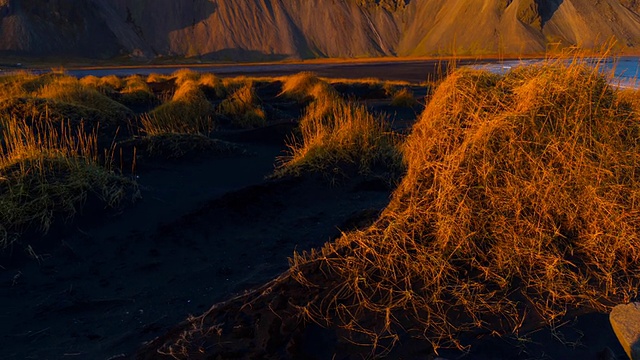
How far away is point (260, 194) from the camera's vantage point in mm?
6457

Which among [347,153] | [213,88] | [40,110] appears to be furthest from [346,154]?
[213,88]

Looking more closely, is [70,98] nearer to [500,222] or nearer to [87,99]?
[87,99]

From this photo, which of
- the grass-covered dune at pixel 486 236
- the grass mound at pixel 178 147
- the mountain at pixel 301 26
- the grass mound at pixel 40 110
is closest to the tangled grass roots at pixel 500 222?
the grass-covered dune at pixel 486 236

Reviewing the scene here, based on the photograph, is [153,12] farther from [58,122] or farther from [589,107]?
[589,107]

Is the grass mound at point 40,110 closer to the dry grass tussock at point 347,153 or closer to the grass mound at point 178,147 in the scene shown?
the grass mound at point 178,147

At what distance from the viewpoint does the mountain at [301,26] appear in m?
64.8

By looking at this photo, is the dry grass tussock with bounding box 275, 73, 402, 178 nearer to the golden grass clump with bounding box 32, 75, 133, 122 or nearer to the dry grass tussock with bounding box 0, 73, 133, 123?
the dry grass tussock with bounding box 0, 73, 133, 123

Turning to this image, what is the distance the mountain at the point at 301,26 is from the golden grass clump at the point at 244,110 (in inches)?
2359

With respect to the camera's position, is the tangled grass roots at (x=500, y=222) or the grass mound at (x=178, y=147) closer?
the tangled grass roots at (x=500, y=222)

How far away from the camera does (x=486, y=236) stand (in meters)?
3.55

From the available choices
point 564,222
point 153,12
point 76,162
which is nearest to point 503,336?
point 564,222

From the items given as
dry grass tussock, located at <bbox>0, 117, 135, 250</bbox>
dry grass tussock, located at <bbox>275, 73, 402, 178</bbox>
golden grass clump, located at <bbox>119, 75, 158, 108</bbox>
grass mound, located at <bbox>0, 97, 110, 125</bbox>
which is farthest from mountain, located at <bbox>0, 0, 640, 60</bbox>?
Result: dry grass tussock, located at <bbox>275, 73, 402, 178</bbox>

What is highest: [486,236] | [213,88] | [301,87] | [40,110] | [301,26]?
[301,26]

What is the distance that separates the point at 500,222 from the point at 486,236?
0.17 m
